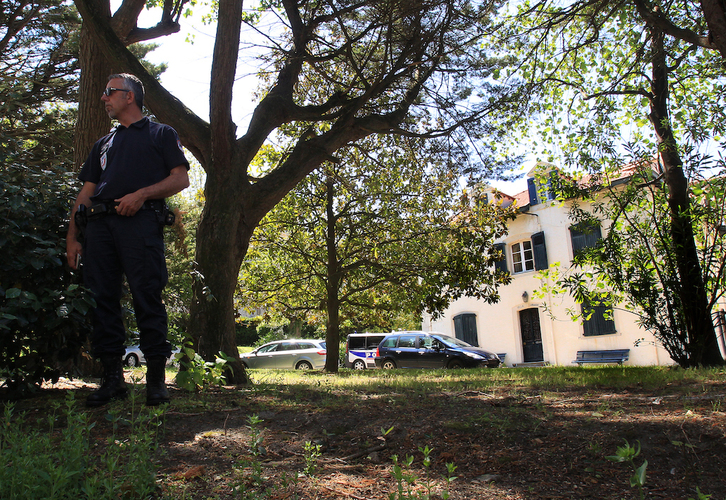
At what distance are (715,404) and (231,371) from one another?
427 centimetres

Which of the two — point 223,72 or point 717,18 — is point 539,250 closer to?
point 717,18

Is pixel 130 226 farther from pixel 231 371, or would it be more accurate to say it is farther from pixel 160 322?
pixel 231 371

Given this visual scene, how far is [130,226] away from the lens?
3.35m

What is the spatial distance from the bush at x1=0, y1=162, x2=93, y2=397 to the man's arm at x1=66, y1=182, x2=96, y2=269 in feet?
0.32

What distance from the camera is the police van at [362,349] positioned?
24984 millimetres

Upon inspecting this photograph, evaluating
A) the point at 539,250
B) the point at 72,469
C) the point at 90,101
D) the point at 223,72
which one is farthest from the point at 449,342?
the point at 72,469

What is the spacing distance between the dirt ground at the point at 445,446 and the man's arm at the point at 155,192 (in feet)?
4.26

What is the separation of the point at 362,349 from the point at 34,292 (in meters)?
22.4

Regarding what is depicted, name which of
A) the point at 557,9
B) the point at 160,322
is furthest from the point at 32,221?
the point at 557,9

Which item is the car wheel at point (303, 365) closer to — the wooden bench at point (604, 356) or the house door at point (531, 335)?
the house door at point (531, 335)

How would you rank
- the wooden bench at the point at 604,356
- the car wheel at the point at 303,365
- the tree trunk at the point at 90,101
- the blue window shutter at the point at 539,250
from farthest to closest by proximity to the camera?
the blue window shutter at the point at 539,250, the car wheel at the point at 303,365, the wooden bench at the point at 604,356, the tree trunk at the point at 90,101

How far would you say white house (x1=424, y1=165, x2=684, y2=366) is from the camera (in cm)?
2078

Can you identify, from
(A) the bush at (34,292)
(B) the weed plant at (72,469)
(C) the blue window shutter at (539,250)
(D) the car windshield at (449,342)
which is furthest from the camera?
(C) the blue window shutter at (539,250)

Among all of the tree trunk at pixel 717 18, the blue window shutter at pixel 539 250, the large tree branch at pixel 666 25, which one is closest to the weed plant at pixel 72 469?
the tree trunk at pixel 717 18
